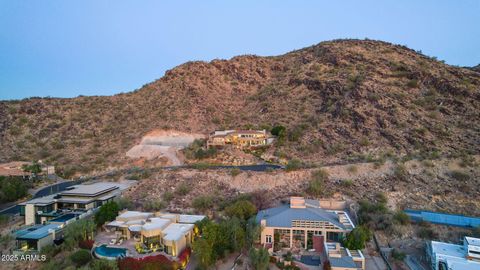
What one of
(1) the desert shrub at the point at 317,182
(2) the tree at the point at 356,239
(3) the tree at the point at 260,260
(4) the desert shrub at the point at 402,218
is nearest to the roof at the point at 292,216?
(2) the tree at the point at 356,239

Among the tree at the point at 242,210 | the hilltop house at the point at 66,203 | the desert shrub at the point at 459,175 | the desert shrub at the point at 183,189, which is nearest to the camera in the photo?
the tree at the point at 242,210

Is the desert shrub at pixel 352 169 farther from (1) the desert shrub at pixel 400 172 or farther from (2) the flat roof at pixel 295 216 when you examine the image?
(2) the flat roof at pixel 295 216

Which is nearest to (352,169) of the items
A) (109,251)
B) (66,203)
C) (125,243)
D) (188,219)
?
(188,219)

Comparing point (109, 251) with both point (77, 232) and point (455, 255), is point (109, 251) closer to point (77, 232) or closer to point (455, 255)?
point (77, 232)

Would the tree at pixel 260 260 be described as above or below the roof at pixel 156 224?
below

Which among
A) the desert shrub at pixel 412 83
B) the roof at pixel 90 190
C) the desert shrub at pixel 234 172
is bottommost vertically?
the roof at pixel 90 190

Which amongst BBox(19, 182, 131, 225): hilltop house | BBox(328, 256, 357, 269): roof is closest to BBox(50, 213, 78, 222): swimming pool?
BBox(19, 182, 131, 225): hilltop house

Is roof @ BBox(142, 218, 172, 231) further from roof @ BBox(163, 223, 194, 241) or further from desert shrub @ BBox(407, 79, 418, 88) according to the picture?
desert shrub @ BBox(407, 79, 418, 88)
